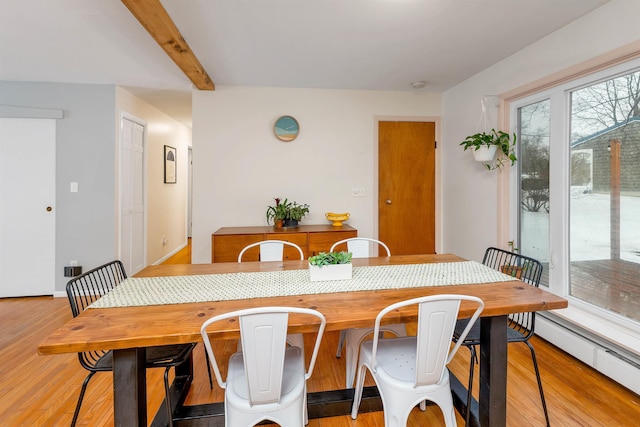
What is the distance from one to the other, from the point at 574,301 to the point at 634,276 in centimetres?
47

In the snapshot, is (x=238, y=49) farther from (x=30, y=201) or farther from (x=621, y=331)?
→ (x=621, y=331)

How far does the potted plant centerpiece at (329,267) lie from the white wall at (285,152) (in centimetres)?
216

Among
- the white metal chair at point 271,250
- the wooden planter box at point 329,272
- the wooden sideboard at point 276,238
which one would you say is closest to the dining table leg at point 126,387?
the wooden planter box at point 329,272

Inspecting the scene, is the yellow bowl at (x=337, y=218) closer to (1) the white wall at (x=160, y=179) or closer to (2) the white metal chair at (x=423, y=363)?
(2) the white metal chair at (x=423, y=363)

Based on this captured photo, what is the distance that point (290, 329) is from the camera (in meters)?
1.16

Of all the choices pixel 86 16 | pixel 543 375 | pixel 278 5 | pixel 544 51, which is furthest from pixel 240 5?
pixel 543 375

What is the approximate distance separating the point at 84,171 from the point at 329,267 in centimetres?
328

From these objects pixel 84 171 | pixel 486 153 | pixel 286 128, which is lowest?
pixel 84 171

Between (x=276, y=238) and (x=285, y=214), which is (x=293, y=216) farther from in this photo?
(x=276, y=238)

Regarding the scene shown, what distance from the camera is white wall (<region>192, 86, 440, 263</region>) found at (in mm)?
3648

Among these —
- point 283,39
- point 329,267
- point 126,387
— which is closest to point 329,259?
point 329,267

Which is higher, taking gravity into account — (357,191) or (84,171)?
(84,171)

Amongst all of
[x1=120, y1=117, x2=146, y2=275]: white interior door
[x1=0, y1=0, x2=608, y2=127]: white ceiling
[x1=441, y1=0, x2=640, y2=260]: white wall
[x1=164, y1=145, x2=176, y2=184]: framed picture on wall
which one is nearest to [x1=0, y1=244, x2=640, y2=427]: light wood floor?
[x1=441, y1=0, x2=640, y2=260]: white wall

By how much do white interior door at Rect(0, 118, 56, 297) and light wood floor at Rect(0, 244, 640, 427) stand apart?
1.20m
